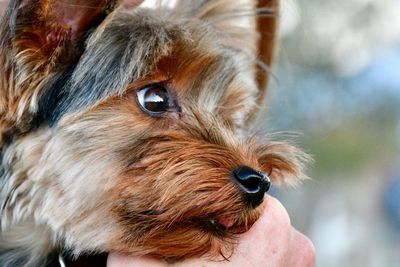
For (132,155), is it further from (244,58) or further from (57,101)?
(244,58)

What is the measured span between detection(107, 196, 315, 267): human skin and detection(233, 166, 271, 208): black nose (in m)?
0.15

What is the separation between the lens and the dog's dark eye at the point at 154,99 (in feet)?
8.33

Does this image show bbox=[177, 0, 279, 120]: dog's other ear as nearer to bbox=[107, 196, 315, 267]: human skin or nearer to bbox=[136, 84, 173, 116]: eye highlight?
bbox=[136, 84, 173, 116]: eye highlight

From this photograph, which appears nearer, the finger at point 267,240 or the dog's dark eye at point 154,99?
the finger at point 267,240

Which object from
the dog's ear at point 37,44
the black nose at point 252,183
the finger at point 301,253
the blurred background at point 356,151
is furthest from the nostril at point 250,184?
the blurred background at point 356,151

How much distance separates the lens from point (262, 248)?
7.95ft

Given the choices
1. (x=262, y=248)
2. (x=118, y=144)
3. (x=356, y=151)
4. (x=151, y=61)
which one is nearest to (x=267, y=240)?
(x=262, y=248)

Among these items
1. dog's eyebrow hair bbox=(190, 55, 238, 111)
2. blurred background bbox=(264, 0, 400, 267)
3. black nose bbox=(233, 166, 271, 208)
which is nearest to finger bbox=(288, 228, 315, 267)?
black nose bbox=(233, 166, 271, 208)

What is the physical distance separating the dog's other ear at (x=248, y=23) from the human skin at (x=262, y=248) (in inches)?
28.2

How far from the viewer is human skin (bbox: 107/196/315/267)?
7.79ft

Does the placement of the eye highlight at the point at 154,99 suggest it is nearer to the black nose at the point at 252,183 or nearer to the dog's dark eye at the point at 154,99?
the dog's dark eye at the point at 154,99

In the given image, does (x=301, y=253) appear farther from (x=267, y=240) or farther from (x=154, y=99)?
(x=154, y=99)

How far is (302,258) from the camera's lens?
264 cm

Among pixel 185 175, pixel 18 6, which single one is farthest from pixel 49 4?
pixel 185 175
